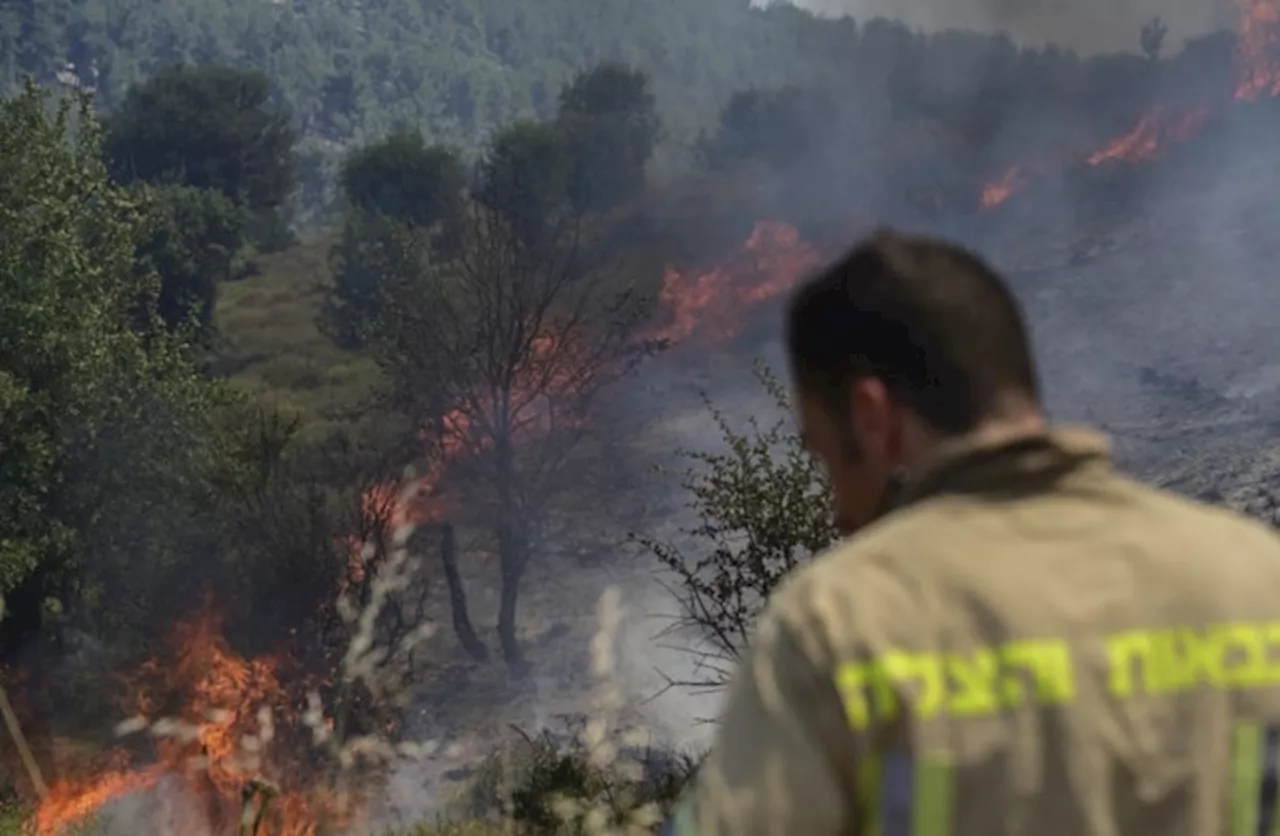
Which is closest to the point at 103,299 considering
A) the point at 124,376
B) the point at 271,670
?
the point at 124,376

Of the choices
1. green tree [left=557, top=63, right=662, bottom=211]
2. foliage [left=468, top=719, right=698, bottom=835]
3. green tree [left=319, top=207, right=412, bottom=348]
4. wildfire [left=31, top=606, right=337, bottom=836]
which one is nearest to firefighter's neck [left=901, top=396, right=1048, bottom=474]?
foliage [left=468, top=719, right=698, bottom=835]

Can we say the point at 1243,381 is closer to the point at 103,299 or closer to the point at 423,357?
the point at 423,357

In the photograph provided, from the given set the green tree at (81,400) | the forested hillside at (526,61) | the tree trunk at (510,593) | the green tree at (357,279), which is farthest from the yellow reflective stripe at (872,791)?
the forested hillside at (526,61)

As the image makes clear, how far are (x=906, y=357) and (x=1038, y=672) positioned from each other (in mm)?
372

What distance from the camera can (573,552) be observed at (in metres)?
23.2

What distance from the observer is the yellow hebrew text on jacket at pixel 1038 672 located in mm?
1506

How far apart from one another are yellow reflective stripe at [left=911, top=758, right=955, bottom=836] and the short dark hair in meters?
0.38

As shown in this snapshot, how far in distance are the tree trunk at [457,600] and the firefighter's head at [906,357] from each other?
20200 mm

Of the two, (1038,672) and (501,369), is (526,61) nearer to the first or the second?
(501,369)

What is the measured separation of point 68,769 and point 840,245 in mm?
19734

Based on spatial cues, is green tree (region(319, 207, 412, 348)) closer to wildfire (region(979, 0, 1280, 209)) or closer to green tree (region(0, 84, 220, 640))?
green tree (region(0, 84, 220, 640))

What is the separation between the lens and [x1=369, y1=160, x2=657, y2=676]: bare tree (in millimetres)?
23500

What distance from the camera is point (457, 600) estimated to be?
22.3 metres

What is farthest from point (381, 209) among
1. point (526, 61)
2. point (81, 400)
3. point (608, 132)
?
point (526, 61)
